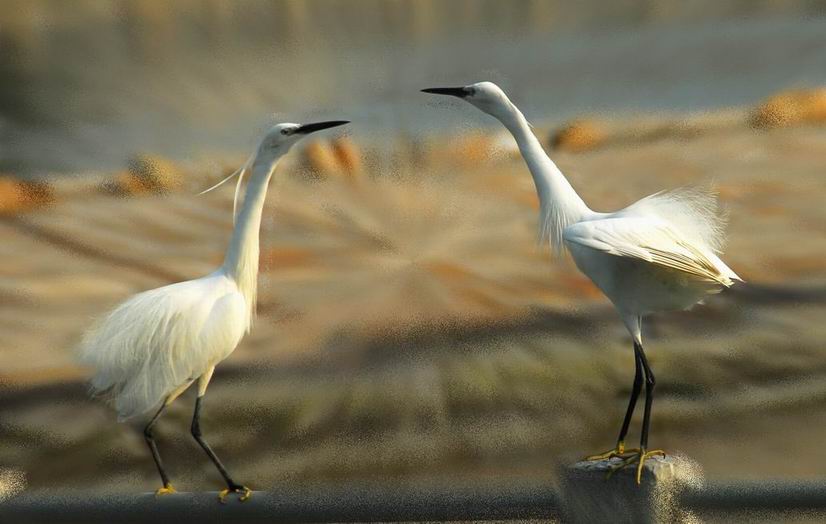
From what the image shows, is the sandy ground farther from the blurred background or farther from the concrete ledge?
the concrete ledge

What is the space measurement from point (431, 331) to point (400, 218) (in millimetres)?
276

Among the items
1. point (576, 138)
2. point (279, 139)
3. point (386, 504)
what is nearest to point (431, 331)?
point (576, 138)

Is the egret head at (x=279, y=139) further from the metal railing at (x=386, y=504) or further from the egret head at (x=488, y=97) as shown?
the metal railing at (x=386, y=504)

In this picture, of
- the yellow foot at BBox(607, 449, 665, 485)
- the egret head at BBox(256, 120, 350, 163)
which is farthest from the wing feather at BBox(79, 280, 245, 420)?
the yellow foot at BBox(607, 449, 665, 485)

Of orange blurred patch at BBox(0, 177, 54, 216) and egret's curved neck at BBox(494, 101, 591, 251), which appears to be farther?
orange blurred patch at BBox(0, 177, 54, 216)

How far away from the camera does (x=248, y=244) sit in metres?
1.91

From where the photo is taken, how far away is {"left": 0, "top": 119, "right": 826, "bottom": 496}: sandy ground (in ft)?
7.55

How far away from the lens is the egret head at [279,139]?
1936 mm

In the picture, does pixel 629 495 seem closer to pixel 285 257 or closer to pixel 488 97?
pixel 488 97

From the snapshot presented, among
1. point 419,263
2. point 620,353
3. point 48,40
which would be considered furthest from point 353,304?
point 48,40

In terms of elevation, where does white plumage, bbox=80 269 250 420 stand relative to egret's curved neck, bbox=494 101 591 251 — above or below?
below

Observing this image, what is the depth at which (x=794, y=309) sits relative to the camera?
2357 mm

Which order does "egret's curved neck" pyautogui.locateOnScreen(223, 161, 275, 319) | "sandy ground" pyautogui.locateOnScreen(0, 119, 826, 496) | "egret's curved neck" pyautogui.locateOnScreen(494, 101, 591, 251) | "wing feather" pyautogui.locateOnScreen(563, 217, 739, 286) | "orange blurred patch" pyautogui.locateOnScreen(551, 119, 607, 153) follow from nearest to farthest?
"wing feather" pyautogui.locateOnScreen(563, 217, 739, 286)
"egret's curved neck" pyautogui.locateOnScreen(494, 101, 591, 251)
"egret's curved neck" pyautogui.locateOnScreen(223, 161, 275, 319)
"sandy ground" pyautogui.locateOnScreen(0, 119, 826, 496)
"orange blurred patch" pyautogui.locateOnScreen(551, 119, 607, 153)

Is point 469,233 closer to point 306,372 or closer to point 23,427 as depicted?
point 306,372
